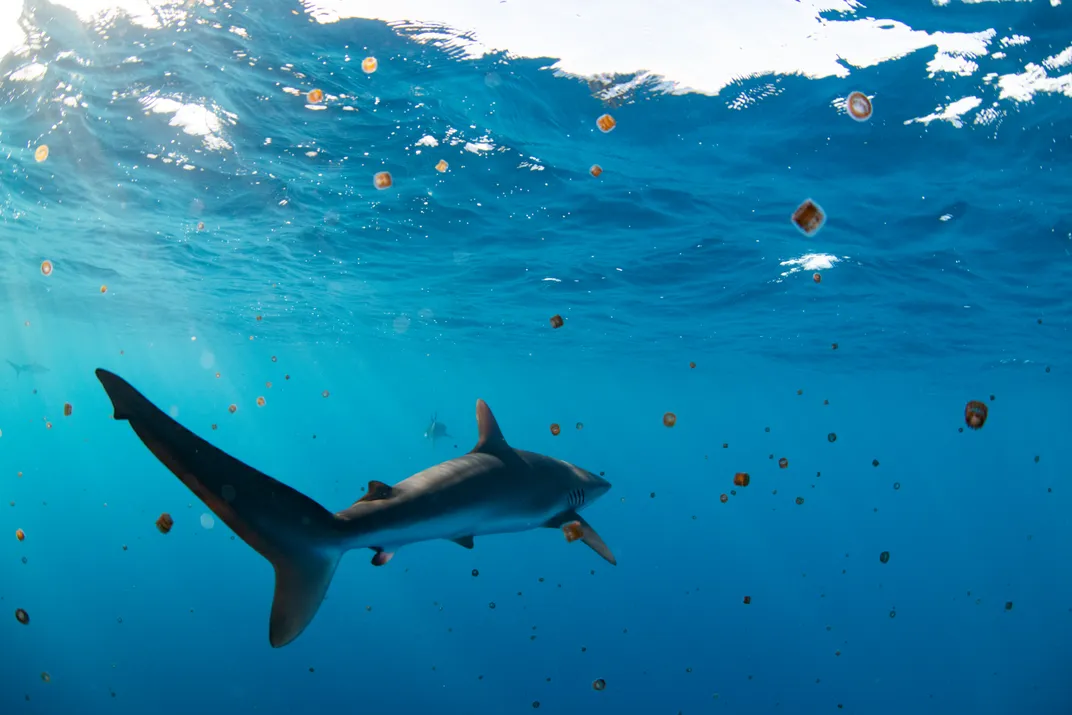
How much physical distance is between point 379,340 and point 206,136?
3445 cm

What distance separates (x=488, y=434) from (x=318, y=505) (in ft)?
8.57

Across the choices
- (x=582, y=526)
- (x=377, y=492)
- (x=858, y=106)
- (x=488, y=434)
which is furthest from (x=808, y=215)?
(x=377, y=492)

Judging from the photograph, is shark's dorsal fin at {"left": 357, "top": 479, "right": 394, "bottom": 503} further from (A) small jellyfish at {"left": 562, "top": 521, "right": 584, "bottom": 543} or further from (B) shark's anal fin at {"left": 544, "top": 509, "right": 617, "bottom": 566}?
(A) small jellyfish at {"left": 562, "top": 521, "right": 584, "bottom": 543}

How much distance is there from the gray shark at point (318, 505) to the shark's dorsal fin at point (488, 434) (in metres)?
0.01

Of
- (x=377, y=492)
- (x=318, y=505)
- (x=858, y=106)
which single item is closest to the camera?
(x=318, y=505)

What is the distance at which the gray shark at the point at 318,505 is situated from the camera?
108 inches

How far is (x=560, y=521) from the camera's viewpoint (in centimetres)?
626

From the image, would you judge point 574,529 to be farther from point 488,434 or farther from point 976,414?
point 976,414

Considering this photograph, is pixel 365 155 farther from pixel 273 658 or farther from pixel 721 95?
pixel 273 658

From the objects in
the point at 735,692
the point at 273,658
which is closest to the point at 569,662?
the point at 735,692

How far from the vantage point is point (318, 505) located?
128 inches

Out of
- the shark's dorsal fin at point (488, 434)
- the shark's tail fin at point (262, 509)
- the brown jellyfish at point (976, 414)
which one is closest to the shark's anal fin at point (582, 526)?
the shark's dorsal fin at point (488, 434)

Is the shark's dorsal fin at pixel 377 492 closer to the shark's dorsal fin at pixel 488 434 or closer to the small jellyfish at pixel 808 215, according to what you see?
the shark's dorsal fin at pixel 488 434

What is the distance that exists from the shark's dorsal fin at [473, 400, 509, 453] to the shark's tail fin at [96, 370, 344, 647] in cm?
229
